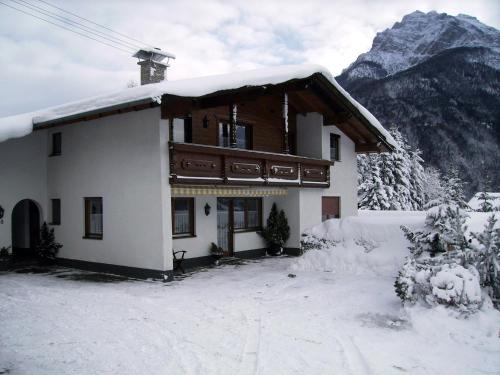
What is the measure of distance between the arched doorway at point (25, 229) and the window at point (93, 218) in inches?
133

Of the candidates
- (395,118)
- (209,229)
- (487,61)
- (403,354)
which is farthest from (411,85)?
(403,354)

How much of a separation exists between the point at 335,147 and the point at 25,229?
1386 cm

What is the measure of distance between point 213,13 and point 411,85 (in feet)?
329

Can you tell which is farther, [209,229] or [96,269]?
[209,229]

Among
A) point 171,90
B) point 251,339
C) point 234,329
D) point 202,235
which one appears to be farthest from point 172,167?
point 251,339

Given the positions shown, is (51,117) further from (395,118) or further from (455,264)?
(395,118)

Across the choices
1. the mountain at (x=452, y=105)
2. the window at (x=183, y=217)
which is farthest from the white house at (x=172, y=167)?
the mountain at (x=452, y=105)

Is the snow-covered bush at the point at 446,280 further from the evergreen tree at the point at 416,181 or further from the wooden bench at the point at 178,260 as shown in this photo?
the evergreen tree at the point at 416,181

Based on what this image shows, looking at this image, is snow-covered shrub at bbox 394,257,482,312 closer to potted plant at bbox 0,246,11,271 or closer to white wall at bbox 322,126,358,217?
white wall at bbox 322,126,358,217

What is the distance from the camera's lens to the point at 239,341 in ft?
22.6

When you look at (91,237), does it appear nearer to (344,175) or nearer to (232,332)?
(232,332)

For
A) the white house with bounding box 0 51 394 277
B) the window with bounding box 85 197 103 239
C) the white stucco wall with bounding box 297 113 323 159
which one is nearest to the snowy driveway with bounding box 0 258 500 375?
the white house with bounding box 0 51 394 277

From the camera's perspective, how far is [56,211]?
1549cm

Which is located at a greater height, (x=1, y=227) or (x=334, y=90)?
(x=334, y=90)
